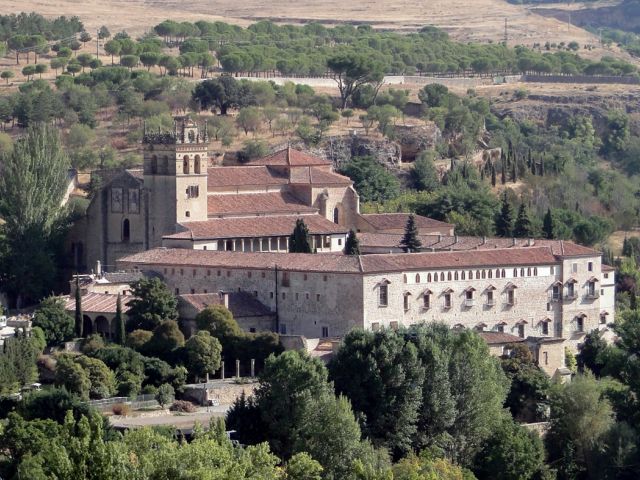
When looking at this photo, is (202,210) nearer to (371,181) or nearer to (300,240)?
(300,240)

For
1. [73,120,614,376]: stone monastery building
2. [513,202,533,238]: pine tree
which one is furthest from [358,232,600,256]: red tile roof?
[513,202,533,238]: pine tree

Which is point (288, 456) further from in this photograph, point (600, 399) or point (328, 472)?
point (600, 399)

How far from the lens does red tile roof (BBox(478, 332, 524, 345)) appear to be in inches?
2968

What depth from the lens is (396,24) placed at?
192125 mm

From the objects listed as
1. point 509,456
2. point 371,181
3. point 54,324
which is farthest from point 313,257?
point 371,181

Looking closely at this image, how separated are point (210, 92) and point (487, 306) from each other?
42473mm

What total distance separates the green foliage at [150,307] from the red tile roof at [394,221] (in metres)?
16.5

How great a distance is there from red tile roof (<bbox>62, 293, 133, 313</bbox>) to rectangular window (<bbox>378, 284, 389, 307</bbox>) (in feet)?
27.7

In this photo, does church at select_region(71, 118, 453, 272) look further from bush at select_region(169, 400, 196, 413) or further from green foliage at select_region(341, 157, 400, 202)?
bush at select_region(169, 400, 196, 413)

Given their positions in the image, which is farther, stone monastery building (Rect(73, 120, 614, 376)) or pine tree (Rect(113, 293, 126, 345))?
stone monastery building (Rect(73, 120, 614, 376))

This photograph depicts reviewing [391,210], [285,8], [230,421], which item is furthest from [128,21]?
[230,421]

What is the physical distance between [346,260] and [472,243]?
10600 mm

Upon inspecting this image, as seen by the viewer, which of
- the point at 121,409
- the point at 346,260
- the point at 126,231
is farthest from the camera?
the point at 126,231

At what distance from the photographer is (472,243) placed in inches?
3359
